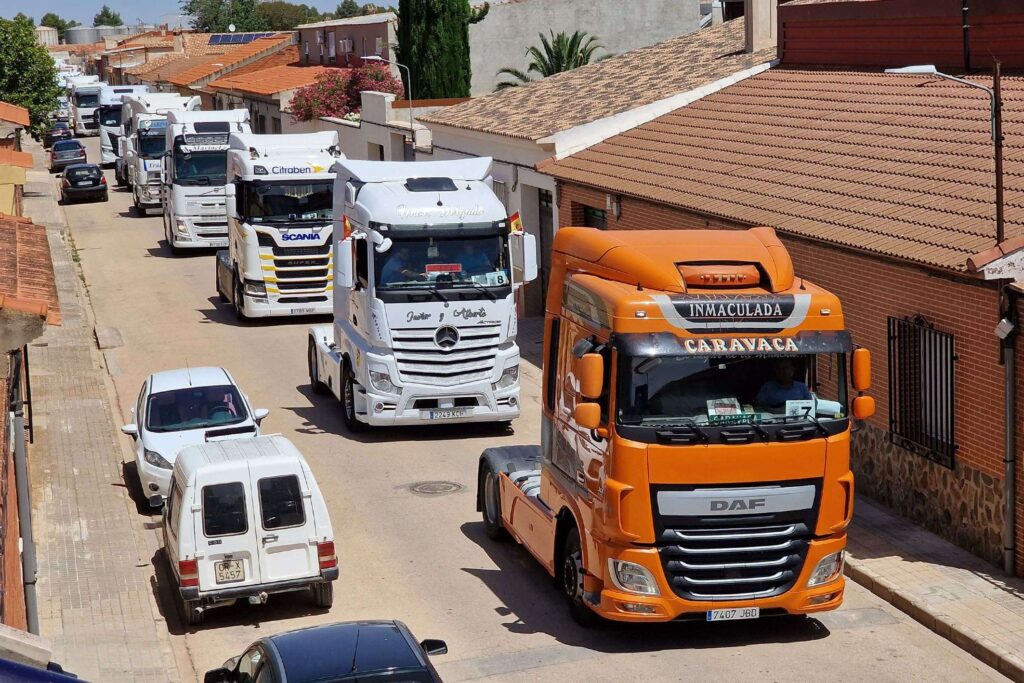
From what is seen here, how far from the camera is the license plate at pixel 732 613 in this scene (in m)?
12.2

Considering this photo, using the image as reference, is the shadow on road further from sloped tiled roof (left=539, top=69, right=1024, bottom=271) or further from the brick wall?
sloped tiled roof (left=539, top=69, right=1024, bottom=271)

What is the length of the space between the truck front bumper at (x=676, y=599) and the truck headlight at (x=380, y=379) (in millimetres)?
8630

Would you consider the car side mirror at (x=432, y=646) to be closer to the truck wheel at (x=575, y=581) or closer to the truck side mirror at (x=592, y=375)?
the truck side mirror at (x=592, y=375)

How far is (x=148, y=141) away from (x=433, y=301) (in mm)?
31132

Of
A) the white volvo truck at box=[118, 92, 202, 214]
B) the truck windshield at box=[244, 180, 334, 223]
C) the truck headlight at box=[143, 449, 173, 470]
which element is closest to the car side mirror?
the truck headlight at box=[143, 449, 173, 470]

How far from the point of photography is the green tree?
58.2m

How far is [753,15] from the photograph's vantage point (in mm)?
30328

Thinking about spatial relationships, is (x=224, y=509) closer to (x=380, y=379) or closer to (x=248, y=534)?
(x=248, y=534)

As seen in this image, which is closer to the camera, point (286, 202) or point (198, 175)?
point (286, 202)

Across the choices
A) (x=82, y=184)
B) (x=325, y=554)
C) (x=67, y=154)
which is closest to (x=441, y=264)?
(x=325, y=554)

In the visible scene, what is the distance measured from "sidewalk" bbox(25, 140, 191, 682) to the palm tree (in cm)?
2448

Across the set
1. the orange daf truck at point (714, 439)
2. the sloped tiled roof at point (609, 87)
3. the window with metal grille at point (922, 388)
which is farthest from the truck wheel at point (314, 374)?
the orange daf truck at point (714, 439)

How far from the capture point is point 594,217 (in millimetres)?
27703

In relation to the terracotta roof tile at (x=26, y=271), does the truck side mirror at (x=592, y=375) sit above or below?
below
